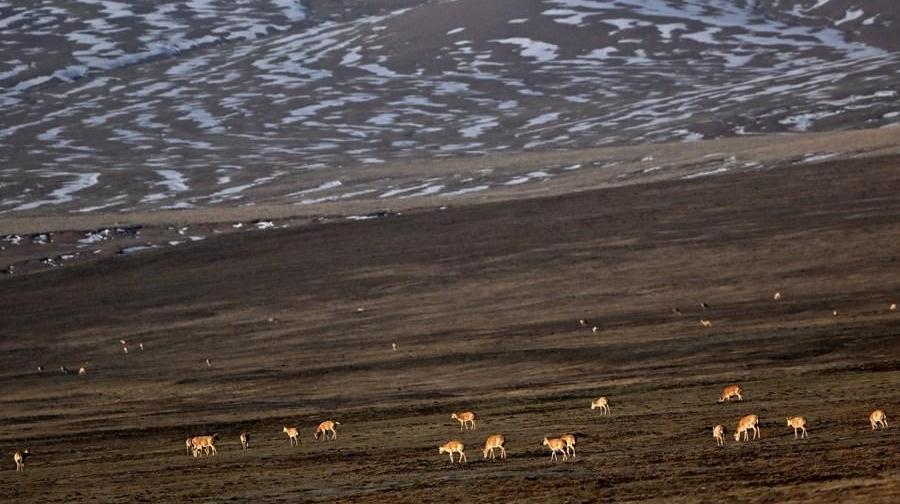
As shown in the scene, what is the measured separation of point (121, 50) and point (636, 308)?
136918mm

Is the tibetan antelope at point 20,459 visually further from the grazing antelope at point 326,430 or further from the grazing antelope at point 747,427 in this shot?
the grazing antelope at point 747,427

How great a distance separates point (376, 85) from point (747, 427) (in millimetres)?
123408

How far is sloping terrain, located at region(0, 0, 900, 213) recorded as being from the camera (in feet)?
323

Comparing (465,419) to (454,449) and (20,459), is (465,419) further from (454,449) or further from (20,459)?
(20,459)

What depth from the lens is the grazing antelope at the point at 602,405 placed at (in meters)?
23.7

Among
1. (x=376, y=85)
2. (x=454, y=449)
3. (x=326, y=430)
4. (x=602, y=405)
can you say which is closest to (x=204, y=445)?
(x=326, y=430)

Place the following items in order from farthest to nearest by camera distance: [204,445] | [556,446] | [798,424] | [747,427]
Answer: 1. [204,445]
2. [556,446]
3. [747,427]
4. [798,424]

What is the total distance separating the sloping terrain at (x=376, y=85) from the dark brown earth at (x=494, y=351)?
23208 millimetres

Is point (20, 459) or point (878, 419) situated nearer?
point (878, 419)

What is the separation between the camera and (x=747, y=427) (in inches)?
737

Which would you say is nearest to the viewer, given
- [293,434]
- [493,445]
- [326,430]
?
[493,445]

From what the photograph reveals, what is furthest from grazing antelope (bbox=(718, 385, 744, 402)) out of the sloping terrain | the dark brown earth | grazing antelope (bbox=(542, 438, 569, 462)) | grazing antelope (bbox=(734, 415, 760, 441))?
the sloping terrain

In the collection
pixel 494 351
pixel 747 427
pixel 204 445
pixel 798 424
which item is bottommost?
pixel 494 351

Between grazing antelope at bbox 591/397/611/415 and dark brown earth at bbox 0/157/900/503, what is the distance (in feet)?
1.12
